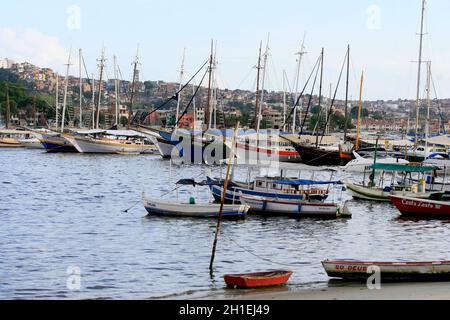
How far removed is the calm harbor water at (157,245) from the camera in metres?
29.8

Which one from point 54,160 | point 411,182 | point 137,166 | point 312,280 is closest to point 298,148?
point 137,166

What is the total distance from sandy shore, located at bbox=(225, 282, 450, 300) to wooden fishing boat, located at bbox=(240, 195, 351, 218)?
780 inches

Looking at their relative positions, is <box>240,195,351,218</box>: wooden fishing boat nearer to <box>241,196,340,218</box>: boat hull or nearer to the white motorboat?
Answer: <box>241,196,340,218</box>: boat hull

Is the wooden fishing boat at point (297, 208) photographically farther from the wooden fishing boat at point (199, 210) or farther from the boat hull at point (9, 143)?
the boat hull at point (9, 143)

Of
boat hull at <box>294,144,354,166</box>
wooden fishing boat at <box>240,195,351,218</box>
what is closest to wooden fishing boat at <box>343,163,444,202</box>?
wooden fishing boat at <box>240,195,351,218</box>

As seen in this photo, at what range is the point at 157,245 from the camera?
3825 centimetres

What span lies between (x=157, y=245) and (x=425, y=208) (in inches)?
708

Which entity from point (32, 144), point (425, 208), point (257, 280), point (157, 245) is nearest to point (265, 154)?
point (425, 208)

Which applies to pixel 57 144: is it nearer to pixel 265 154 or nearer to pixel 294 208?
pixel 265 154

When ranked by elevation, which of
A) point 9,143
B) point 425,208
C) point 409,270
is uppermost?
point 409,270

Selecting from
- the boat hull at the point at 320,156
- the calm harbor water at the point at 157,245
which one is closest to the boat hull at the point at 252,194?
the calm harbor water at the point at 157,245

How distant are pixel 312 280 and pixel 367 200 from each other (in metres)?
28.9

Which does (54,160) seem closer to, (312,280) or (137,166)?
(137,166)
